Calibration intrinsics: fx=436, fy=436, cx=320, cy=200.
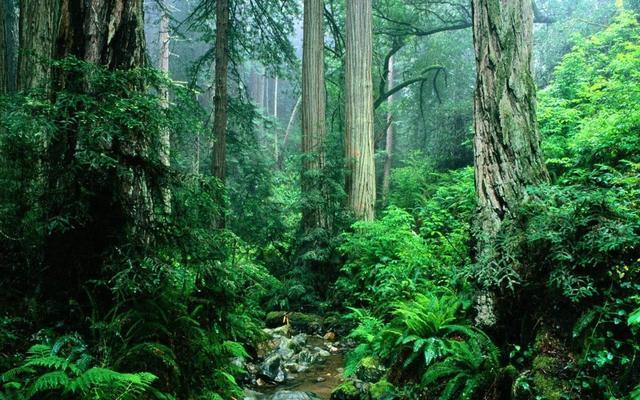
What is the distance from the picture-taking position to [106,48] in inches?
148

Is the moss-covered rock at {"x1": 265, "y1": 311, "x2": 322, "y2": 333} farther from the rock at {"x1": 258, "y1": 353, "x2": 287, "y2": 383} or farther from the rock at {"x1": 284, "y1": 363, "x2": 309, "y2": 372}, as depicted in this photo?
the rock at {"x1": 258, "y1": 353, "x2": 287, "y2": 383}

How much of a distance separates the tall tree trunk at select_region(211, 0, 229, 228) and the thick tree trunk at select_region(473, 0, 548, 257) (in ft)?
20.5

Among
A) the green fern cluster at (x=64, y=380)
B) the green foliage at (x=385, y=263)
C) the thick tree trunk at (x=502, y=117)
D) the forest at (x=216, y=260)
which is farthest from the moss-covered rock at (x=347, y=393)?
the green fern cluster at (x=64, y=380)

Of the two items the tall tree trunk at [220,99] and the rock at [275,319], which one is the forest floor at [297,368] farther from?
the tall tree trunk at [220,99]

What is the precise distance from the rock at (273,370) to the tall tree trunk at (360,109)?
5351mm

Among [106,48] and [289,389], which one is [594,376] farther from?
[106,48]

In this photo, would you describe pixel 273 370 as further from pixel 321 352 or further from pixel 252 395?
pixel 321 352

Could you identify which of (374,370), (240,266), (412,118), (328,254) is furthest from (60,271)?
(412,118)

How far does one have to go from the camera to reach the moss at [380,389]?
15.9 ft

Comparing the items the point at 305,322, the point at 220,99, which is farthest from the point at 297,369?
the point at 220,99

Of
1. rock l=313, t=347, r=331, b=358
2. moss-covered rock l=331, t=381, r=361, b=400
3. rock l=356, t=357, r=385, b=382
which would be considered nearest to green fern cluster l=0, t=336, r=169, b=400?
moss-covered rock l=331, t=381, r=361, b=400

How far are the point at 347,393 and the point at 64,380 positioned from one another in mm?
3468

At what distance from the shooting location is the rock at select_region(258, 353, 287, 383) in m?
6.15

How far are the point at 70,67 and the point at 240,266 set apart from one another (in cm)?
217
